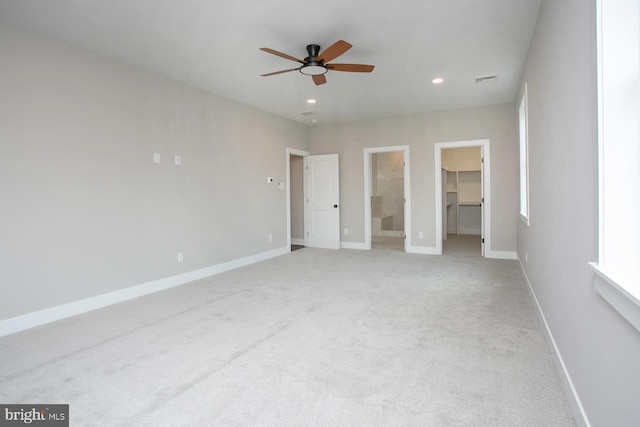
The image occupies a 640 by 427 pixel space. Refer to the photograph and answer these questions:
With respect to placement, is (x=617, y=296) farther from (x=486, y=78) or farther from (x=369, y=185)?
(x=369, y=185)

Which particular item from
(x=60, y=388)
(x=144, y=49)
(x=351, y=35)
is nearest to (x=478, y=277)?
(x=351, y=35)

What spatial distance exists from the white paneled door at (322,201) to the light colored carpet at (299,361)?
325cm

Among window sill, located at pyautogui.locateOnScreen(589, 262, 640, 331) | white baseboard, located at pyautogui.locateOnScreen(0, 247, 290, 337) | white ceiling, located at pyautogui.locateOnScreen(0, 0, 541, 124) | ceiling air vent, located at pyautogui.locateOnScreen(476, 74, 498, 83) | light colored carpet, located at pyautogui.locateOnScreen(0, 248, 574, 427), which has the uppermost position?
ceiling air vent, located at pyautogui.locateOnScreen(476, 74, 498, 83)

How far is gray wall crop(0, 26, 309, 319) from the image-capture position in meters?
3.00

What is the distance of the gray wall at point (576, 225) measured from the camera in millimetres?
1231

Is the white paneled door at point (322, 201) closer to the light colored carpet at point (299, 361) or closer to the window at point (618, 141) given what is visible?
the light colored carpet at point (299, 361)

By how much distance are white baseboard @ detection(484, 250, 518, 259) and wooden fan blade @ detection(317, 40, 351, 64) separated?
450 centimetres

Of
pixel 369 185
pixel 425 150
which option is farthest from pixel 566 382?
pixel 369 185

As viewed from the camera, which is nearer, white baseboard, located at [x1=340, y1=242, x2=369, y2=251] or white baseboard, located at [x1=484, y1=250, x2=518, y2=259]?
white baseboard, located at [x1=484, y1=250, x2=518, y2=259]

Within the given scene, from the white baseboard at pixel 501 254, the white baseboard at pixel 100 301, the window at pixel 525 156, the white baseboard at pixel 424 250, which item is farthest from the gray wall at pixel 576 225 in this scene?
the white baseboard at pixel 100 301

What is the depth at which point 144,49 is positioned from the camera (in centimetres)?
352

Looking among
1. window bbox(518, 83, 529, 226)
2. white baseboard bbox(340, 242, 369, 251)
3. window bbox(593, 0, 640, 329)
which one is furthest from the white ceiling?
white baseboard bbox(340, 242, 369, 251)

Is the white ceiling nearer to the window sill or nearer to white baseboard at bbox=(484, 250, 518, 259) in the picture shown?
the window sill

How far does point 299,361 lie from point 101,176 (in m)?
2.92
